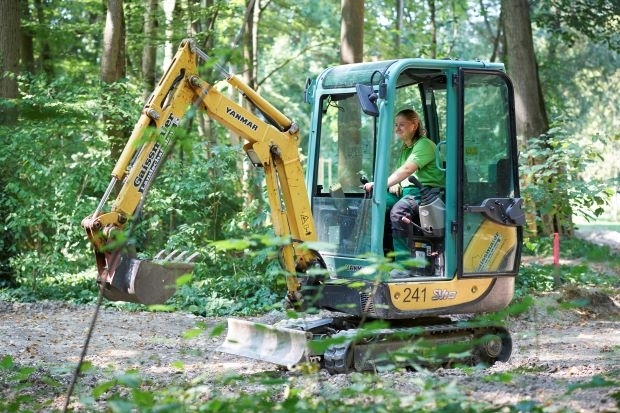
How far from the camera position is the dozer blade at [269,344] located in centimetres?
773

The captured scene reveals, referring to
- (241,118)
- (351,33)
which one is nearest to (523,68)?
(351,33)

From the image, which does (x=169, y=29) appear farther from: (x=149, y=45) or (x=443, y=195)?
(x=443, y=195)

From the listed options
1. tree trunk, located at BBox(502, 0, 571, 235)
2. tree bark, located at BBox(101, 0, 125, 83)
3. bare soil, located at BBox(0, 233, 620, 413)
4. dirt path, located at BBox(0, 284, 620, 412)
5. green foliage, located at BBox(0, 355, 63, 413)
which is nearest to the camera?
bare soil, located at BBox(0, 233, 620, 413)

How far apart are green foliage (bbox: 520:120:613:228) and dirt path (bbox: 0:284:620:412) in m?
1.51

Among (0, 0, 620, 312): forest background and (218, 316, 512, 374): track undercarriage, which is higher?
(0, 0, 620, 312): forest background

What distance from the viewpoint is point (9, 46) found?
624 inches

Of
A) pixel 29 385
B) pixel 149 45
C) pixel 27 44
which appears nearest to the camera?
pixel 29 385

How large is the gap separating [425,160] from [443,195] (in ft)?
1.14

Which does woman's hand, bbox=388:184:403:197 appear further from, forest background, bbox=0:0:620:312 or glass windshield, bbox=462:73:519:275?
forest background, bbox=0:0:620:312

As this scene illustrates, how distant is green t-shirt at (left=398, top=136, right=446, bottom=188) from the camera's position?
8305 mm

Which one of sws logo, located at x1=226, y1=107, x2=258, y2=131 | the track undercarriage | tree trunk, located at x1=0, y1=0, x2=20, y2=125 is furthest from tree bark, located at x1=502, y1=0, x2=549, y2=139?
sws logo, located at x1=226, y1=107, x2=258, y2=131

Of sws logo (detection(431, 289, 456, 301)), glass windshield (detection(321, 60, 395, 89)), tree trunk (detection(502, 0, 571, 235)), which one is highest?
tree trunk (detection(502, 0, 571, 235))

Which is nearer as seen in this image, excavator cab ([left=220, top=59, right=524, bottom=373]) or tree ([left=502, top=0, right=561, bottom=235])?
excavator cab ([left=220, top=59, right=524, bottom=373])

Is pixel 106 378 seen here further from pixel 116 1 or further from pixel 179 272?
pixel 116 1
